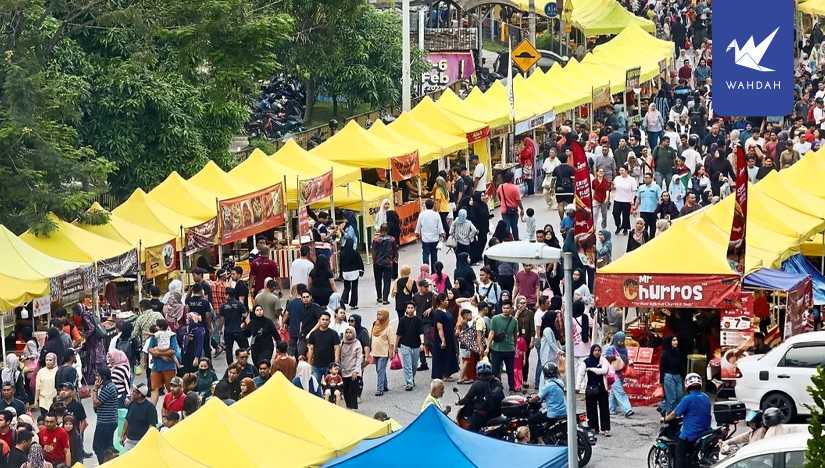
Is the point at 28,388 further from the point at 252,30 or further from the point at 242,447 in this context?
the point at 252,30

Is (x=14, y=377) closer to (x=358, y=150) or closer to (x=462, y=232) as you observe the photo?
(x=462, y=232)

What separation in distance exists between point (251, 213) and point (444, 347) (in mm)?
7090

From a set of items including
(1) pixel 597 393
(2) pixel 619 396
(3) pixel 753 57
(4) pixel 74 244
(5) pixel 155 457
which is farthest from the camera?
(3) pixel 753 57

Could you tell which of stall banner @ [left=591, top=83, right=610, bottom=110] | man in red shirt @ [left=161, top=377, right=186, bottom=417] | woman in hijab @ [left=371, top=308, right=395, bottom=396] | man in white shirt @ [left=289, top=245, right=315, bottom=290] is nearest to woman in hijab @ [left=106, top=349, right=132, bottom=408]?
man in red shirt @ [left=161, top=377, right=186, bottom=417]

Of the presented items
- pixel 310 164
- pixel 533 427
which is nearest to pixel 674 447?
pixel 533 427

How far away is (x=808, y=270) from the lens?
1065 inches

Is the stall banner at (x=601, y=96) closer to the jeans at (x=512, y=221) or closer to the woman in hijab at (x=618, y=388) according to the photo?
the jeans at (x=512, y=221)

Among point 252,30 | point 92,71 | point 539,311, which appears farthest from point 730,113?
point 92,71

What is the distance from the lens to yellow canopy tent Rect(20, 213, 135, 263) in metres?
27.1

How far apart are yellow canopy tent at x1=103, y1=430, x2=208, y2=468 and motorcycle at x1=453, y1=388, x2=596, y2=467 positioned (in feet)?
14.1

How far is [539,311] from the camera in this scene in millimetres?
24578

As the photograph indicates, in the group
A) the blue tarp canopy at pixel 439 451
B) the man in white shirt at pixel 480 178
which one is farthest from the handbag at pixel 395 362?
the man in white shirt at pixel 480 178

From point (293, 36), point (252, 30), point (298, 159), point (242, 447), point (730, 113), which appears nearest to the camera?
point (242, 447)

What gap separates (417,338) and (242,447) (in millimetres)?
6497
